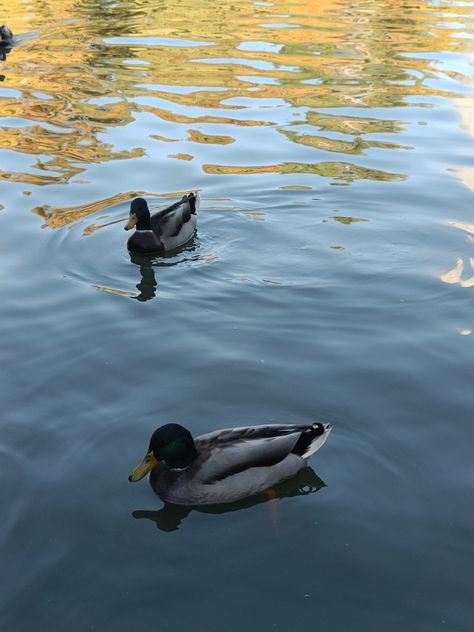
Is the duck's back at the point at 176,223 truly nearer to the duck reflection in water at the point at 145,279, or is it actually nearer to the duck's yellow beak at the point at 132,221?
the duck's yellow beak at the point at 132,221

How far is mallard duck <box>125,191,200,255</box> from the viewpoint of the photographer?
9.99 meters

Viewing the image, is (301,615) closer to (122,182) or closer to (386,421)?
(386,421)

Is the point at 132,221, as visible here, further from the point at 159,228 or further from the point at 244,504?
the point at 244,504

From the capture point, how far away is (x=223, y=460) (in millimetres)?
5840

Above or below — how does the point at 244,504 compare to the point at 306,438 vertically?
below

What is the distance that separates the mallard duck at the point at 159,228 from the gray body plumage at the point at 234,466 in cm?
438

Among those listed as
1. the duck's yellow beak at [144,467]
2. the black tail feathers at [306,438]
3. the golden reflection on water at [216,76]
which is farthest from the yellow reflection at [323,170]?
the duck's yellow beak at [144,467]

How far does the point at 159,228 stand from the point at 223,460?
4.63 m

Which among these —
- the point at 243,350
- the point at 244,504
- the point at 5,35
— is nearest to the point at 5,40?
the point at 5,35

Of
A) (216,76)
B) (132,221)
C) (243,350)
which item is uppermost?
(132,221)

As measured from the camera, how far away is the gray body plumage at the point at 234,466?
584cm

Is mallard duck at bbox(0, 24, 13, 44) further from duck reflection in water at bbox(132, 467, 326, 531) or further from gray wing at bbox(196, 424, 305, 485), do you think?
duck reflection in water at bbox(132, 467, 326, 531)

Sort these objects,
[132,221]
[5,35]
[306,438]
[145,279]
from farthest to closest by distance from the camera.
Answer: [5,35], [132,221], [145,279], [306,438]

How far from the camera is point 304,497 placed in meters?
5.91
